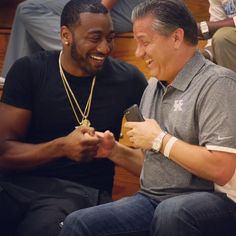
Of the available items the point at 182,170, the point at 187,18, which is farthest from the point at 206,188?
the point at 187,18

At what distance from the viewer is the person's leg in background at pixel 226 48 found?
200cm

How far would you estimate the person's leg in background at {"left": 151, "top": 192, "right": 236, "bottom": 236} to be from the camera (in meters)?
1.19

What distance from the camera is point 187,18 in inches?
54.0

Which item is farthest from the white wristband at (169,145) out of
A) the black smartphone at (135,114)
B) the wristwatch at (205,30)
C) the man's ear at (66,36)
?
the wristwatch at (205,30)

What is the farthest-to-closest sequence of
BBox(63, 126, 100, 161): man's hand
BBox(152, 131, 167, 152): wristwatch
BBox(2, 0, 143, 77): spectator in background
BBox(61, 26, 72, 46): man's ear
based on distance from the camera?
BBox(2, 0, 143, 77): spectator in background
BBox(61, 26, 72, 46): man's ear
BBox(63, 126, 100, 161): man's hand
BBox(152, 131, 167, 152): wristwatch

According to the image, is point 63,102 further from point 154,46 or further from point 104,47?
point 154,46

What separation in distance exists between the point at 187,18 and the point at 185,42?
2.3 inches

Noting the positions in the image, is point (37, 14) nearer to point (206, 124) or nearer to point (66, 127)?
point (66, 127)

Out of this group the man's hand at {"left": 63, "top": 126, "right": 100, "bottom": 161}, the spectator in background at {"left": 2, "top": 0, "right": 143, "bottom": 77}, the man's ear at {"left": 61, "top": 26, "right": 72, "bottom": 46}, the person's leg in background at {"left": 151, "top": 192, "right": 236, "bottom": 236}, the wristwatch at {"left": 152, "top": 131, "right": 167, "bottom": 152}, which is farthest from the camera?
the spectator in background at {"left": 2, "top": 0, "right": 143, "bottom": 77}

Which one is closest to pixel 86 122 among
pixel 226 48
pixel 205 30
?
pixel 226 48

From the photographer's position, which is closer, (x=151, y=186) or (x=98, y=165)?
(x=151, y=186)

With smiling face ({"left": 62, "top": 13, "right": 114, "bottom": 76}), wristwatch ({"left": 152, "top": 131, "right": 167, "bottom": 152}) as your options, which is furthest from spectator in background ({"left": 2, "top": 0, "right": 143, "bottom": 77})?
wristwatch ({"left": 152, "top": 131, "right": 167, "bottom": 152})

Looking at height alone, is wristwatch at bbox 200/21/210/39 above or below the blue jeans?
above

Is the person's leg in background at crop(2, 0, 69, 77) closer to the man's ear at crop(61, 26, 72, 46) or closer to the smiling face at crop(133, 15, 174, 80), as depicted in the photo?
the man's ear at crop(61, 26, 72, 46)
